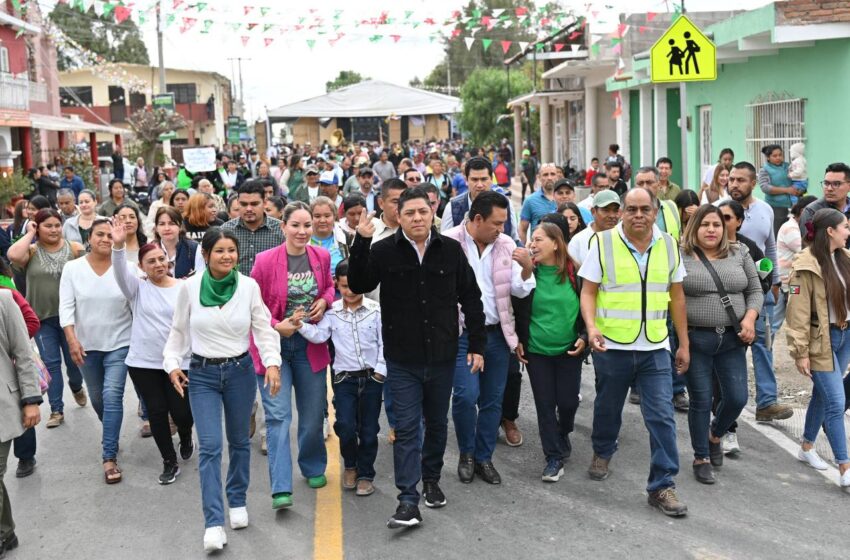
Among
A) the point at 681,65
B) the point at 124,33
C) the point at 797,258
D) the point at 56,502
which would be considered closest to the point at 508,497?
the point at 797,258

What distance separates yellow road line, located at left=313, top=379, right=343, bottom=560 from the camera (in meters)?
5.68

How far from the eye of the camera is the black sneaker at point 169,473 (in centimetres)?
705

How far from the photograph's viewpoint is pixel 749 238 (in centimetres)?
789

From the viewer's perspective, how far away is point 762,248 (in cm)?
816

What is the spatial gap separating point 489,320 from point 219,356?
1826mm

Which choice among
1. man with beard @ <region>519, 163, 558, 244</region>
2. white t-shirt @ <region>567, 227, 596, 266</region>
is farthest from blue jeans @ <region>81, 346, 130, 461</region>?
man with beard @ <region>519, 163, 558, 244</region>

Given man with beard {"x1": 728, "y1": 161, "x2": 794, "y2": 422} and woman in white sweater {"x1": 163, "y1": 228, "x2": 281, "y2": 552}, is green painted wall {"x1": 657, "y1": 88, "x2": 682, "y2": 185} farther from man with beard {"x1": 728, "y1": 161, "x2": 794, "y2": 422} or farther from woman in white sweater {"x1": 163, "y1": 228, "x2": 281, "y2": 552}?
woman in white sweater {"x1": 163, "y1": 228, "x2": 281, "y2": 552}

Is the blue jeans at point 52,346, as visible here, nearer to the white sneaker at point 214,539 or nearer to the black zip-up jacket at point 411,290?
the white sneaker at point 214,539

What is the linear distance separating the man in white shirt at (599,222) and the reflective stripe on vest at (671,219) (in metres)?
0.65

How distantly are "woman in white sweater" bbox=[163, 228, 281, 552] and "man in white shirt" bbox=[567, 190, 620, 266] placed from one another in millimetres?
2298

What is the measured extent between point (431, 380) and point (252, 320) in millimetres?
1130

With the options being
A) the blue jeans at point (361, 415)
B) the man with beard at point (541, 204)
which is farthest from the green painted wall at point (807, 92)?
the blue jeans at point (361, 415)

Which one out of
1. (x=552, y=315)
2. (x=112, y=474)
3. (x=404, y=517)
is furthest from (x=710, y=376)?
(x=112, y=474)

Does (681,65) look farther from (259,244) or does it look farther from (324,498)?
(324,498)
